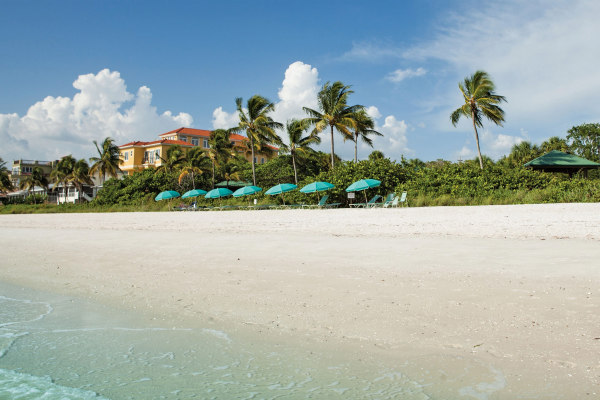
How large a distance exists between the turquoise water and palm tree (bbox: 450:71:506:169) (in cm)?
3281

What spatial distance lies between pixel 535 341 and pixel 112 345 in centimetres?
383

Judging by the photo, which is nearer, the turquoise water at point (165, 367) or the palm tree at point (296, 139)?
the turquoise water at point (165, 367)

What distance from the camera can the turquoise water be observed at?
10.5 feet

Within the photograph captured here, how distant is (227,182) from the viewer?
47.3 meters

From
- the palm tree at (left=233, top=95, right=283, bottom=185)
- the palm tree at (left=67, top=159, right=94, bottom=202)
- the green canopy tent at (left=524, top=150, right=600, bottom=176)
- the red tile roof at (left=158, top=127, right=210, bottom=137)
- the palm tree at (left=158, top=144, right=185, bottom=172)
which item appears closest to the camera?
the green canopy tent at (left=524, top=150, right=600, bottom=176)

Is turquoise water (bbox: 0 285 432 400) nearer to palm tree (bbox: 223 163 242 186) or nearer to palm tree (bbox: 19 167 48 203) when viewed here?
palm tree (bbox: 223 163 242 186)

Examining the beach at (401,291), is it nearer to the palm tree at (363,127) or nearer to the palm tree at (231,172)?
the palm tree at (363,127)

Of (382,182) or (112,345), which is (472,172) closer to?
(382,182)

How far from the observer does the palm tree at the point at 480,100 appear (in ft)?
111

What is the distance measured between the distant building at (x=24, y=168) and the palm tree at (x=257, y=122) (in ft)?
234

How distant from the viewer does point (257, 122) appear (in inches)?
1517

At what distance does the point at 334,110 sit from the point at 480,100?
11372 mm

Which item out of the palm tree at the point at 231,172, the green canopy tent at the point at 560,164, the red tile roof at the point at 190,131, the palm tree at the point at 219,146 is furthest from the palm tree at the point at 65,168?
the green canopy tent at the point at 560,164

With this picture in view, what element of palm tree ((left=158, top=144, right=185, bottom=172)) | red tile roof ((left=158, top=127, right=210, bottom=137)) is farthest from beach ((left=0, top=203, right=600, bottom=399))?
red tile roof ((left=158, top=127, right=210, bottom=137))
